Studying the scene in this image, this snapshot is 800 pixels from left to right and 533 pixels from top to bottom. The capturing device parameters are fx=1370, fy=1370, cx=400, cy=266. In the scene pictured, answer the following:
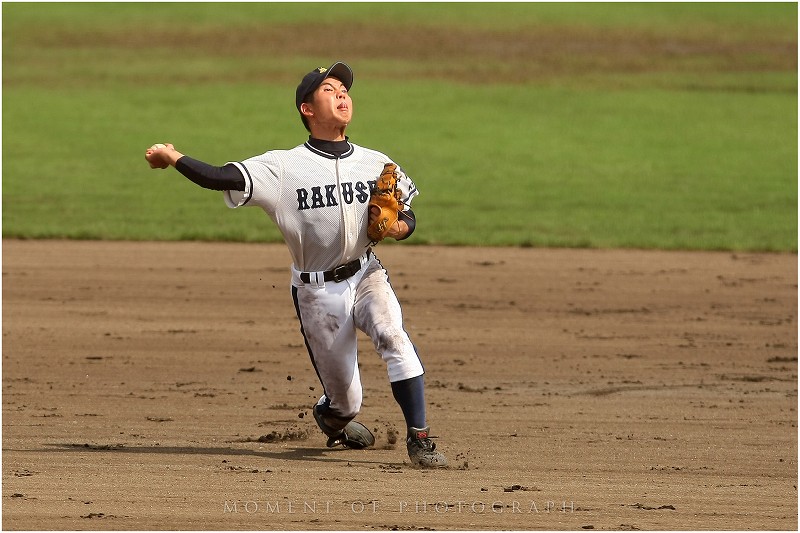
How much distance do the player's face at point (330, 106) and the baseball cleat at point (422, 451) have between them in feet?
4.72

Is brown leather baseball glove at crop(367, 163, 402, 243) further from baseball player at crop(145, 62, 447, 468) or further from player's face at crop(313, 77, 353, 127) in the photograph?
player's face at crop(313, 77, 353, 127)

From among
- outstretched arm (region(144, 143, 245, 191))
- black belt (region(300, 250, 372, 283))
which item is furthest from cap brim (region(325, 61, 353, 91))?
black belt (region(300, 250, 372, 283))

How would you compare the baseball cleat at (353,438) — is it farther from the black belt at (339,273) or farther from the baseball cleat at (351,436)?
the black belt at (339,273)

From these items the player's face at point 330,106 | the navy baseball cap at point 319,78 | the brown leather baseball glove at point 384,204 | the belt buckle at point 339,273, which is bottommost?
the belt buckle at point 339,273

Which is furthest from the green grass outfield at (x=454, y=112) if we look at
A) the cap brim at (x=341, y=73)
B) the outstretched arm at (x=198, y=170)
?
the outstretched arm at (x=198, y=170)

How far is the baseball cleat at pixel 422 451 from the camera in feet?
19.8

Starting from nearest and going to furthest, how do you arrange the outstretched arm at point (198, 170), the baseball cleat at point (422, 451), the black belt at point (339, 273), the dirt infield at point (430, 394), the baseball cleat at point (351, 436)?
the dirt infield at point (430, 394), the outstretched arm at point (198, 170), the baseball cleat at point (422, 451), the black belt at point (339, 273), the baseball cleat at point (351, 436)

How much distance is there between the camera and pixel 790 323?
10.9 metres

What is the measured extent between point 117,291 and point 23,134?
414 inches

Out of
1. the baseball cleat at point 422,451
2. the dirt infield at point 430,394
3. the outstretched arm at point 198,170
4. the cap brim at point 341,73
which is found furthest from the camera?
the cap brim at point 341,73

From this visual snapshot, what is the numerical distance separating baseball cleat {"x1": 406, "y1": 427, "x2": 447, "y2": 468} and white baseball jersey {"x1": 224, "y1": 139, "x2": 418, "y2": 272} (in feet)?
2.78

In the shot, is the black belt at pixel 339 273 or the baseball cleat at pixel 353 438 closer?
the black belt at pixel 339 273

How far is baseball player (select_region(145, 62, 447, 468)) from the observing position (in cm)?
606

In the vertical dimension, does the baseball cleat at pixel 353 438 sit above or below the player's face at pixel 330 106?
below
